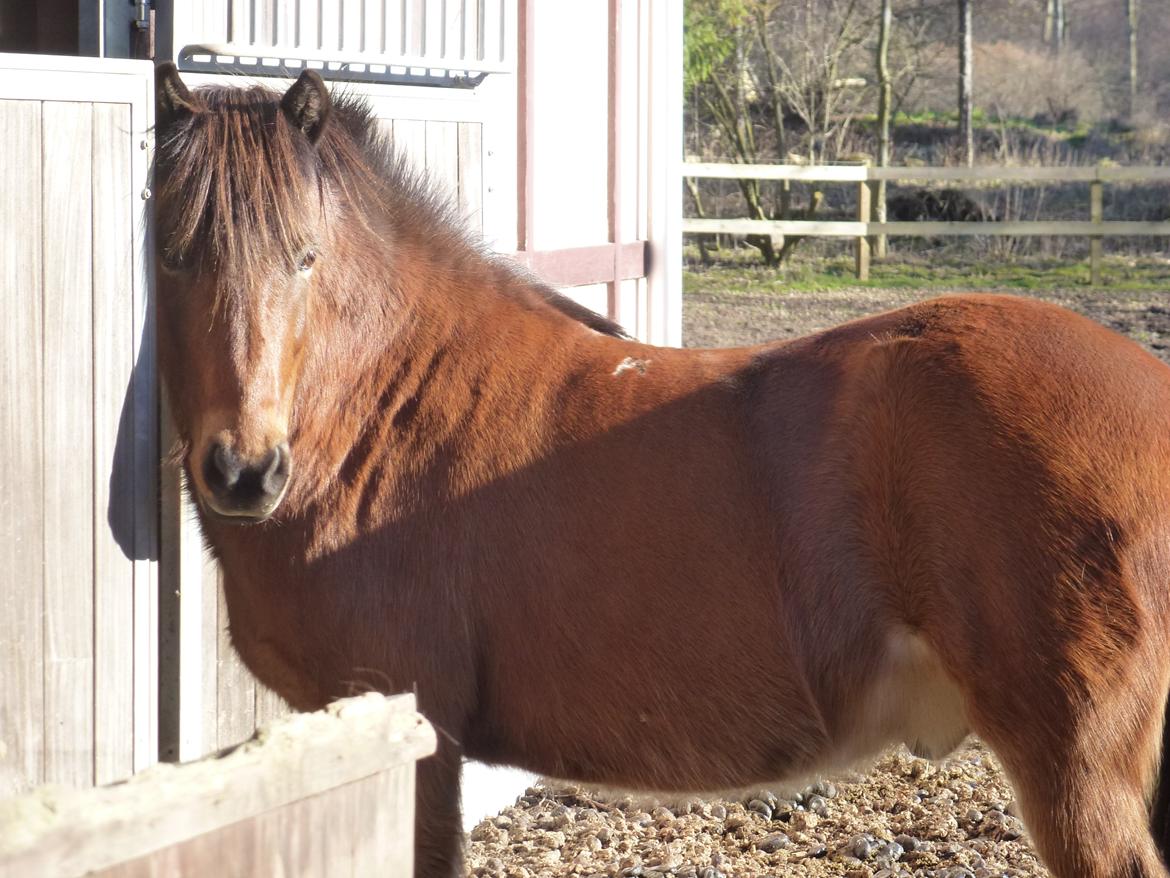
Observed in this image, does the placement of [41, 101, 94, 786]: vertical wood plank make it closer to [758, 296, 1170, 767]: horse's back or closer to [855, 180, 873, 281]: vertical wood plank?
[758, 296, 1170, 767]: horse's back

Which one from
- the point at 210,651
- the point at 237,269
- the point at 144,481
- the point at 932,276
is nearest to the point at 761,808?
the point at 210,651

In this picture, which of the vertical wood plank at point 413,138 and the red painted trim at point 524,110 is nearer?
the vertical wood plank at point 413,138

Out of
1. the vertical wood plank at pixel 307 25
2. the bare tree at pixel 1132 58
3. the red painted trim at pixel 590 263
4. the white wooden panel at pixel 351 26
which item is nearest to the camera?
the vertical wood plank at pixel 307 25

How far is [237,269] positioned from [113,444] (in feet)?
2.78

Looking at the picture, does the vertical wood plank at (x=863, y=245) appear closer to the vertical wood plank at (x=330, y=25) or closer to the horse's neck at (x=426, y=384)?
the vertical wood plank at (x=330, y=25)

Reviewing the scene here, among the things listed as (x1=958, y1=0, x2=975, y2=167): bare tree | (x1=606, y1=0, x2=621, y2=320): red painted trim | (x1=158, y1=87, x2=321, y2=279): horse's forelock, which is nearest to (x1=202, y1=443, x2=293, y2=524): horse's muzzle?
(x1=158, y1=87, x2=321, y2=279): horse's forelock

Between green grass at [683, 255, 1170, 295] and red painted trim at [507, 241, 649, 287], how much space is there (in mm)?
10343

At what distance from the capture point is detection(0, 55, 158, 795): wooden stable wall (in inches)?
119

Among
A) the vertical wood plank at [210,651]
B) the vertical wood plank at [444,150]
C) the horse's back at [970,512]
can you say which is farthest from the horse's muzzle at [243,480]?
the vertical wood plank at [444,150]

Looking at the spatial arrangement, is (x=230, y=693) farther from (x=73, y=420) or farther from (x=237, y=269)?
(x=237, y=269)

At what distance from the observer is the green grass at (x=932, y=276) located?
51.7 feet

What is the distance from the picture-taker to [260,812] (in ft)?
4.23

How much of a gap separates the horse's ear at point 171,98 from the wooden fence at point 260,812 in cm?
183

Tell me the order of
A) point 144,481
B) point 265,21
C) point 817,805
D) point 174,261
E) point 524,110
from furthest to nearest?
point 524,110 → point 817,805 → point 265,21 → point 144,481 → point 174,261
